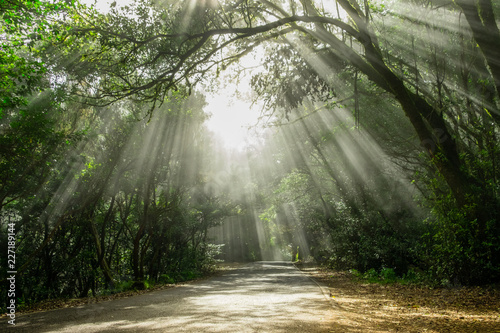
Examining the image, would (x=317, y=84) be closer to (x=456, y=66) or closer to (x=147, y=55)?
(x=147, y=55)

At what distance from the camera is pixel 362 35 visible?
23.9 feet

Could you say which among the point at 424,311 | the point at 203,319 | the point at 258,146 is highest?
the point at 258,146

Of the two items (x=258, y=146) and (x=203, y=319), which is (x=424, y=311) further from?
(x=258, y=146)

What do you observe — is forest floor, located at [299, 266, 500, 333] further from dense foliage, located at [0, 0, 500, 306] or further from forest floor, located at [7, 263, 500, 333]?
dense foliage, located at [0, 0, 500, 306]

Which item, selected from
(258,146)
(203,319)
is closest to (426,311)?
(203,319)

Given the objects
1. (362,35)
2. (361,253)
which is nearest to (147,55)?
(362,35)

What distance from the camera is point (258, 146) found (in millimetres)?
27234

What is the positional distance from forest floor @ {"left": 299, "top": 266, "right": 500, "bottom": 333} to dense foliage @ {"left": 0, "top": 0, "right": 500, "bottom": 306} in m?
0.83

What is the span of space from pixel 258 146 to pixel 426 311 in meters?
21.8

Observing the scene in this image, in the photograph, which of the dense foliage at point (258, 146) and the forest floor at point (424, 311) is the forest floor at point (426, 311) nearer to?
the forest floor at point (424, 311)

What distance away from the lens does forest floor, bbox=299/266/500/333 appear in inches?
187

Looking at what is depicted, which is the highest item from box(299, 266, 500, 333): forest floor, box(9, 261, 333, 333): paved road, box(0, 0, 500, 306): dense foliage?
box(0, 0, 500, 306): dense foliage

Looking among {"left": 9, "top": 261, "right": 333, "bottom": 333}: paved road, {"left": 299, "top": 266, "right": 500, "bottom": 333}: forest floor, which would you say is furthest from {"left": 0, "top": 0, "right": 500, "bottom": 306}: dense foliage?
{"left": 9, "top": 261, "right": 333, "bottom": 333}: paved road

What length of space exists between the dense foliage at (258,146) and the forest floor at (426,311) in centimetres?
83
